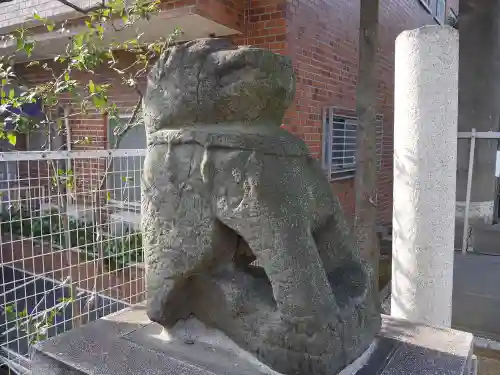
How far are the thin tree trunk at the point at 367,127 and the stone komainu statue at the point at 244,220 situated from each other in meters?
1.80

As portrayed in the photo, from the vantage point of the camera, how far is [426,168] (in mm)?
2725

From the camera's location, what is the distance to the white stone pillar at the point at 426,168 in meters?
2.68

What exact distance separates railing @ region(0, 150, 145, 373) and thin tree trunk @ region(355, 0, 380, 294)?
5.40 feet

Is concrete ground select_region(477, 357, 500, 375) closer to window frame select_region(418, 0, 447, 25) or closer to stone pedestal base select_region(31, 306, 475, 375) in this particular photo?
stone pedestal base select_region(31, 306, 475, 375)

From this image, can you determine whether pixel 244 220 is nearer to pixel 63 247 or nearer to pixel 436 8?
pixel 63 247

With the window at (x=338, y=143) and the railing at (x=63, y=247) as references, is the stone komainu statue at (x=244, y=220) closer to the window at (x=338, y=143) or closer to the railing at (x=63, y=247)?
the railing at (x=63, y=247)

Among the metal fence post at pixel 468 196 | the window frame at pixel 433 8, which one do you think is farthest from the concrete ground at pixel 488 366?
the window frame at pixel 433 8

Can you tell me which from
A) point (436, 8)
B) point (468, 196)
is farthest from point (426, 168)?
point (436, 8)

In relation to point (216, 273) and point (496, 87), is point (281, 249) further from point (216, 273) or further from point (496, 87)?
point (496, 87)

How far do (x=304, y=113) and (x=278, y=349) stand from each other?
350cm

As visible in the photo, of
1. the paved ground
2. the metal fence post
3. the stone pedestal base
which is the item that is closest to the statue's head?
the stone pedestal base

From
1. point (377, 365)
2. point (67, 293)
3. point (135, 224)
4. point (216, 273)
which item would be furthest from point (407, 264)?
point (67, 293)

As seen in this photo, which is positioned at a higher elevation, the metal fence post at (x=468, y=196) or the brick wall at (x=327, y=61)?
the brick wall at (x=327, y=61)

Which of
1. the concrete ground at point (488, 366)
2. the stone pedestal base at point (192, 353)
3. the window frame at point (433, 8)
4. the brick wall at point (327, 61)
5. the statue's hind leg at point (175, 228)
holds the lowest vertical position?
the concrete ground at point (488, 366)
